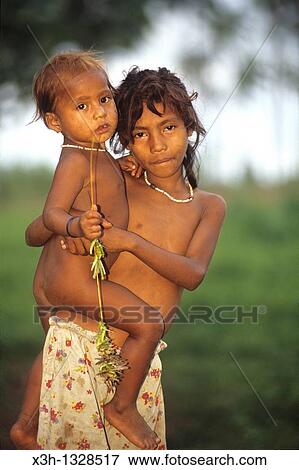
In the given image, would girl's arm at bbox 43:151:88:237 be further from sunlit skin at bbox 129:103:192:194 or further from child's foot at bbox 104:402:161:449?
child's foot at bbox 104:402:161:449

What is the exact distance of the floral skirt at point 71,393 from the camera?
1.35m

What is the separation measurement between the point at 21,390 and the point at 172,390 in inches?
19.7

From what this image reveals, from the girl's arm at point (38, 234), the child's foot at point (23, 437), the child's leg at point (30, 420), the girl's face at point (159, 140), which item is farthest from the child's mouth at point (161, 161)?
the child's foot at point (23, 437)

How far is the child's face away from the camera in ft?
4.32

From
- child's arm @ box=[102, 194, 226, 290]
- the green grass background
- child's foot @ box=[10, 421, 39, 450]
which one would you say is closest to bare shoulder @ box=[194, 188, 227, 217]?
child's arm @ box=[102, 194, 226, 290]

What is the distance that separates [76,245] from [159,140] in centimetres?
22

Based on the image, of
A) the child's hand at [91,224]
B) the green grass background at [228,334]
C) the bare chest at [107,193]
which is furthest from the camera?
the green grass background at [228,334]

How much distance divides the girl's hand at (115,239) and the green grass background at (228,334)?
0.45m

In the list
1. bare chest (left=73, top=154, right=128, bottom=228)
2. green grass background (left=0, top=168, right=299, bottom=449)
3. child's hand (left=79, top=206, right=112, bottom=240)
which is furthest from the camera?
green grass background (left=0, top=168, right=299, bottom=449)

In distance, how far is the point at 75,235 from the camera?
1.25 metres

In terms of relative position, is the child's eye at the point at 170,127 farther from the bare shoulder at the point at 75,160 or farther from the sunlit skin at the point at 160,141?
the bare shoulder at the point at 75,160

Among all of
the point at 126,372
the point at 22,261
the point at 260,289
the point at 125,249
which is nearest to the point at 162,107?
the point at 125,249

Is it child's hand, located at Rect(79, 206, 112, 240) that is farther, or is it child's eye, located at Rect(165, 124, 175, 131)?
child's eye, located at Rect(165, 124, 175, 131)

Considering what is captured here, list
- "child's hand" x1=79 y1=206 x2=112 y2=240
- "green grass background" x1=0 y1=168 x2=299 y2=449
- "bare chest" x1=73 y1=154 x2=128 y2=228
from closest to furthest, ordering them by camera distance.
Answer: "child's hand" x1=79 y1=206 x2=112 y2=240 < "bare chest" x1=73 y1=154 x2=128 y2=228 < "green grass background" x1=0 y1=168 x2=299 y2=449
